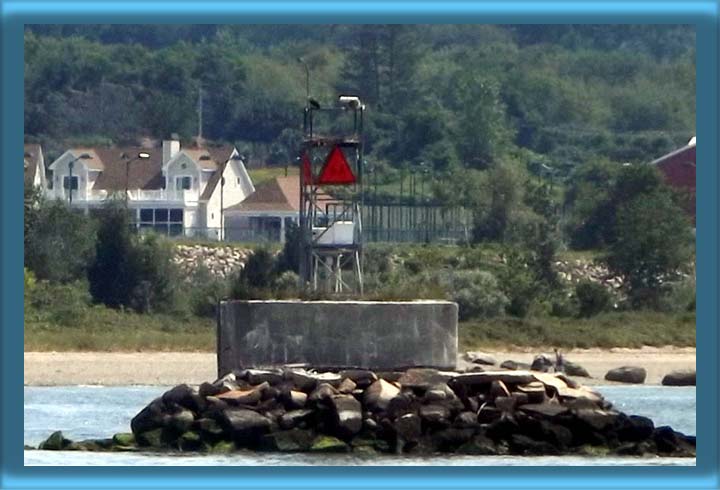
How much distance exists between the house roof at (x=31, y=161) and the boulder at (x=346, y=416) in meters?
30.8

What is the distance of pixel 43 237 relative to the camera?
49750mm

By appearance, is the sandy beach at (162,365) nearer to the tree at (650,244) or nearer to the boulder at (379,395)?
the tree at (650,244)

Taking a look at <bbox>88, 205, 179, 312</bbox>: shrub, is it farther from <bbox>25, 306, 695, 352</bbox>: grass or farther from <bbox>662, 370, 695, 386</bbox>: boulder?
<bbox>662, 370, 695, 386</bbox>: boulder

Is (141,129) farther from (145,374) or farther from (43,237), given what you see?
(145,374)

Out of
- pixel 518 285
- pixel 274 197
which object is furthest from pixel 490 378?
pixel 274 197

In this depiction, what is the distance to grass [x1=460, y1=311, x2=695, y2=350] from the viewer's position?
4266 centimetres

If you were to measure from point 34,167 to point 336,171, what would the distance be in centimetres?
3293

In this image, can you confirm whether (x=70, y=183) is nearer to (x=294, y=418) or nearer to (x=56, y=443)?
(x=56, y=443)

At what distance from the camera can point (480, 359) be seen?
36562 mm

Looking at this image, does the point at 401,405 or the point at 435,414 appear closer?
the point at 401,405

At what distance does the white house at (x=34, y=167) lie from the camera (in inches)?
2240

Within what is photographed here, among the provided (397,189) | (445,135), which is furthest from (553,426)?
(445,135)

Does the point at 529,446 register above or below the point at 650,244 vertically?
below

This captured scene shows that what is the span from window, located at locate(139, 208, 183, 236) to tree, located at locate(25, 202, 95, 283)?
4.95 m
